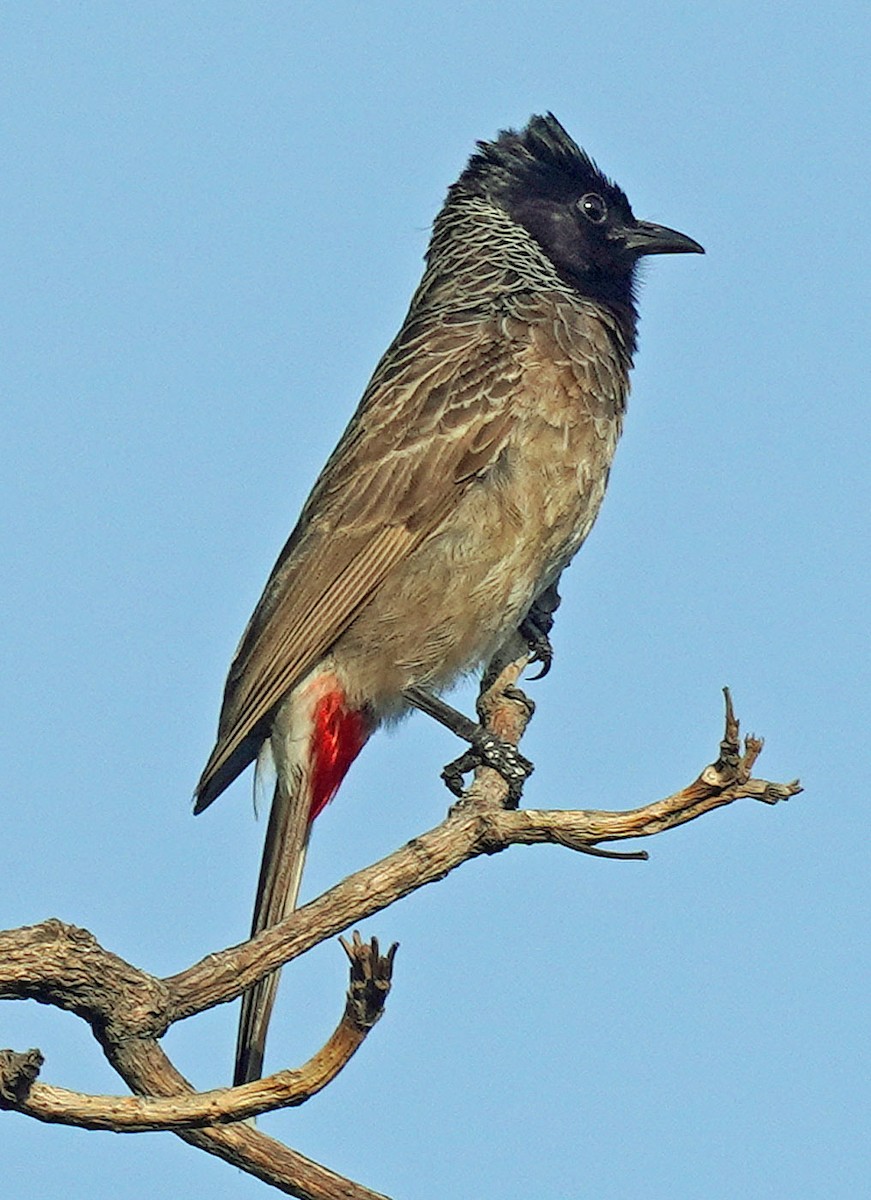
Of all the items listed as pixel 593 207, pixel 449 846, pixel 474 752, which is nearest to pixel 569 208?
pixel 593 207

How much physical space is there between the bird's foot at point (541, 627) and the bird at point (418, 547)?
304 mm

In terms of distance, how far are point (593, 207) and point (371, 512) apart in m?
1.64

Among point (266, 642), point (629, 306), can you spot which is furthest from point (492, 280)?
point (266, 642)

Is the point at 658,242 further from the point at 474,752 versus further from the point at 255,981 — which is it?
the point at 255,981

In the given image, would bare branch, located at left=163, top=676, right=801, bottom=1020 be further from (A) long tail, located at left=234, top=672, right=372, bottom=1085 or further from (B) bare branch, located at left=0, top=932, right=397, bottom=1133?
(A) long tail, located at left=234, top=672, right=372, bottom=1085

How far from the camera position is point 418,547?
232 inches

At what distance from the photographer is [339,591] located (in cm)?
591

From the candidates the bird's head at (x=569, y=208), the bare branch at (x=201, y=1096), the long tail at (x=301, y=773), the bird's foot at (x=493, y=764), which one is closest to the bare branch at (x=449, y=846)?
the bare branch at (x=201, y=1096)

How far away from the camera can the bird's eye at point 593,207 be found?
22.4 ft

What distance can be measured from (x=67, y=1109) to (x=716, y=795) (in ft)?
4.96

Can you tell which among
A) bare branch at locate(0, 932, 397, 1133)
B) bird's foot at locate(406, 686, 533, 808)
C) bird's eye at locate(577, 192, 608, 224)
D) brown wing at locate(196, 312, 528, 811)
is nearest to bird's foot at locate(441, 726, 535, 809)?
bird's foot at locate(406, 686, 533, 808)

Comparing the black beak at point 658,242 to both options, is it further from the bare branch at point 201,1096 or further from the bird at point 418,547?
the bare branch at point 201,1096

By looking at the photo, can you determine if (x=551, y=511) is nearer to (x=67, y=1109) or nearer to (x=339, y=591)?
(x=339, y=591)

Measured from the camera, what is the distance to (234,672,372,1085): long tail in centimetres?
563
